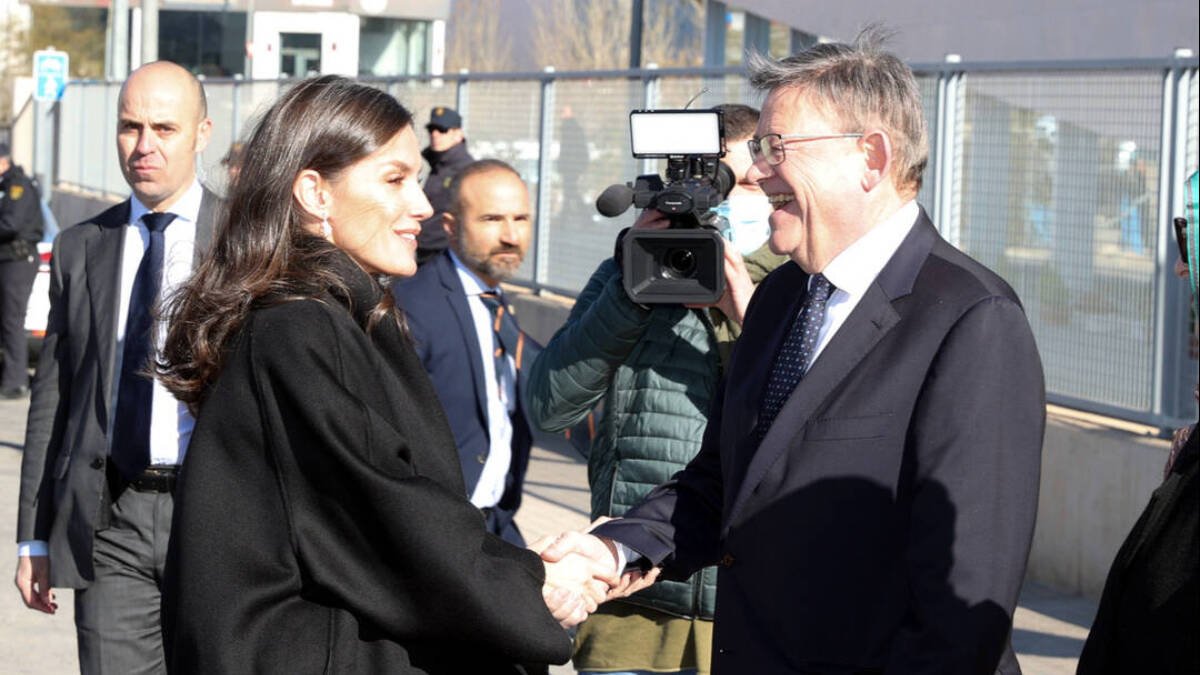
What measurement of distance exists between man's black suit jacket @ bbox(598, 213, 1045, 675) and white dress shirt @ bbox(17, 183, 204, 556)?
183cm

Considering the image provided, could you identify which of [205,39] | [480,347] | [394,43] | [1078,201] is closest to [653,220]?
[480,347]

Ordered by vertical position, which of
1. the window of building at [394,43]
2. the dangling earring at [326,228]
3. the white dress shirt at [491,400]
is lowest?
the white dress shirt at [491,400]

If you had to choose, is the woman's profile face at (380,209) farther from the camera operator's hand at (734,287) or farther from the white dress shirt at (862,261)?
the camera operator's hand at (734,287)

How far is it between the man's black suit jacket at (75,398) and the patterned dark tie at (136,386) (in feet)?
0.11

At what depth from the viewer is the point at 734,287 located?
4.32 m

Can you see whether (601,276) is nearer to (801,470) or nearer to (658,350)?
(658,350)

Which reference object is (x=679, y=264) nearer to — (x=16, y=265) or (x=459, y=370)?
(x=459, y=370)

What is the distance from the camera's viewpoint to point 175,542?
3.13 meters

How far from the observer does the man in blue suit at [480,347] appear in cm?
516

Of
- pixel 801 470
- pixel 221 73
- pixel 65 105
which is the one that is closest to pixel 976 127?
pixel 801 470

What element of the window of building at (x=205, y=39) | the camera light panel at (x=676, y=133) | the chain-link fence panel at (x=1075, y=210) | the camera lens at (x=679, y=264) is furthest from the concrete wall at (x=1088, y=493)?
the window of building at (x=205, y=39)

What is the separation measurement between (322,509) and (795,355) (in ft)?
2.98

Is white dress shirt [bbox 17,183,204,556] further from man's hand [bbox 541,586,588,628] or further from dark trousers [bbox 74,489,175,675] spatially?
man's hand [bbox 541,586,588,628]

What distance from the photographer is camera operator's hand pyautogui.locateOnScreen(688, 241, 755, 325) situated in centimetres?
431
